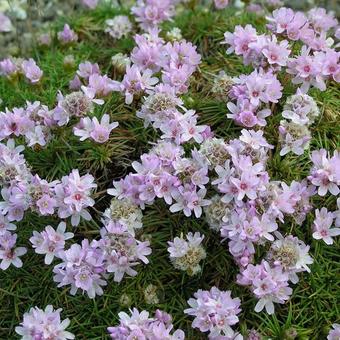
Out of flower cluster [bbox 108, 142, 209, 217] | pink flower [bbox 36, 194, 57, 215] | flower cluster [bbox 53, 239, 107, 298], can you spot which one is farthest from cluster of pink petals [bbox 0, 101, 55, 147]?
flower cluster [bbox 53, 239, 107, 298]

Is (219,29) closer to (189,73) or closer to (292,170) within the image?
(189,73)

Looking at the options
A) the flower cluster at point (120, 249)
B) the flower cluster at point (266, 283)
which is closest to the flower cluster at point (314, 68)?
the flower cluster at point (266, 283)

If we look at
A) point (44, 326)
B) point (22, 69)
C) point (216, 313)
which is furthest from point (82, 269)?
point (22, 69)

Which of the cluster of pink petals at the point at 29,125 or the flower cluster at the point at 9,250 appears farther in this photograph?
the cluster of pink petals at the point at 29,125

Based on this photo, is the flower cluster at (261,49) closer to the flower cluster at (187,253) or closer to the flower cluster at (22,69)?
the flower cluster at (187,253)

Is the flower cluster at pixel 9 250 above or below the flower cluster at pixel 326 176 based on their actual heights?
below

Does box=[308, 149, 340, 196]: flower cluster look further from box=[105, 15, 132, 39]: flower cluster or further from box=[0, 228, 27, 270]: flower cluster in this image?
box=[105, 15, 132, 39]: flower cluster
